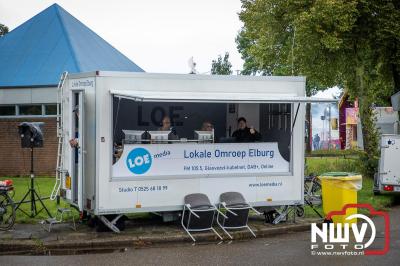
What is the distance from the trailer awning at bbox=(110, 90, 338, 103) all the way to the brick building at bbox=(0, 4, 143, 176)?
41.4 feet

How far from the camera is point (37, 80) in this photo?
949 inches

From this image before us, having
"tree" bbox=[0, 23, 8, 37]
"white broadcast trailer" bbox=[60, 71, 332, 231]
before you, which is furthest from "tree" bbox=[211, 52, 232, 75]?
"white broadcast trailer" bbox=[60, 71, 332, 231]

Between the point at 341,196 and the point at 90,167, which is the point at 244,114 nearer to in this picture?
the point at 341,196

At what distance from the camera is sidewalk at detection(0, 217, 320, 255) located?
1076 cm

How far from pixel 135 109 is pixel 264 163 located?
3.02 meters

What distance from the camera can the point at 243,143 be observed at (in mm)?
12570

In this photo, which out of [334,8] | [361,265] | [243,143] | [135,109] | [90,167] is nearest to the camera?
[361,265]

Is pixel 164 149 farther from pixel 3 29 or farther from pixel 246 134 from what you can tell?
pixel 3 29

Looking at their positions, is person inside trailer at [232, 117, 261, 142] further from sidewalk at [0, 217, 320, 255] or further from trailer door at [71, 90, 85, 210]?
trailer door at [71, 90, 85, 210]

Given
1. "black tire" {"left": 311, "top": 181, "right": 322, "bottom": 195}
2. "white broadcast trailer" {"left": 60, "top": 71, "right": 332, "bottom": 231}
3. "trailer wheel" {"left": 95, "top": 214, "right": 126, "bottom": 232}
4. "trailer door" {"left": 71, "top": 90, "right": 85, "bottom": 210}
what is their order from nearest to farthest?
"white broadcast trailer" {"left": 60, "top": 71, "right": 332, "bottom": 231} < "trailer door" {"left": 71, "top": 90, "right": 85, "bottom": 210} < "trailer wheel" {"left": 95, "top": 214, "right": 126, "bottom": 232} < "black tire" {"left": 311, "top": 181, "right": 322, "bottom": 195}

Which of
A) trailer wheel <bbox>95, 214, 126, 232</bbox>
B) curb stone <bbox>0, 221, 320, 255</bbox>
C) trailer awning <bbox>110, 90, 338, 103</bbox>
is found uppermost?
trailer awning <bbox>110, 90, 338, 103</bbox>

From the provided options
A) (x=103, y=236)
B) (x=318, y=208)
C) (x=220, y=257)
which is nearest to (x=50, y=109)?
(x=318, y=208)

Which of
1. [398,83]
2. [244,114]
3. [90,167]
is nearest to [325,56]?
[398,83]

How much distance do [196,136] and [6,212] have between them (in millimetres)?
4087
